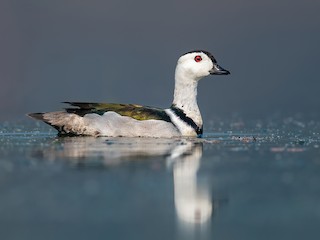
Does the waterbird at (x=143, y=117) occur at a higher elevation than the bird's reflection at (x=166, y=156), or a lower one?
higher

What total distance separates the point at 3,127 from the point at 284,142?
5.79m

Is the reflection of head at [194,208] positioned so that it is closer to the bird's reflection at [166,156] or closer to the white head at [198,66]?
the bird's reflection at [166,156]

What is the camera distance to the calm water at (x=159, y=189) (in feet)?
25.0

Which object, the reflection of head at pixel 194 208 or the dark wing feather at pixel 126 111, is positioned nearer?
the reflection of head at pixel 194 208

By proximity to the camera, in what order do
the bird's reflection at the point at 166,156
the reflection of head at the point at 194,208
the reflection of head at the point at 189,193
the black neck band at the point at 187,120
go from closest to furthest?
the reflection of head at the point at 194,208
the reflection of head at the point at 189,193
the bird's reflection at the point at 166,156
the black neck band at the point at 187,120

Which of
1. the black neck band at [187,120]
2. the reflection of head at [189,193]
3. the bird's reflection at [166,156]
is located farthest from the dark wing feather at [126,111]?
the reflection of head at [189,193]

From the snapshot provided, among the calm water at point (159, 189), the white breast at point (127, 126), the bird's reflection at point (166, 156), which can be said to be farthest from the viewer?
the white breast at point (127, 126)

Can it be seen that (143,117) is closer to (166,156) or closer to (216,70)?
(216,70)

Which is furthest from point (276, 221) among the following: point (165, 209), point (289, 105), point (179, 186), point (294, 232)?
point (289, 105)

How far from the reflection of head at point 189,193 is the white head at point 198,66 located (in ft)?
12.3

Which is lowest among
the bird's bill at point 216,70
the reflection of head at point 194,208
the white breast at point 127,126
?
the reflection of head at point 194,208

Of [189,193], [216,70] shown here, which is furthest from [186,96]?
[189,193]

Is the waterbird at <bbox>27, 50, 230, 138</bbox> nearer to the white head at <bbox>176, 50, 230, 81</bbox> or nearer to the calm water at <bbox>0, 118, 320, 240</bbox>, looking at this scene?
the white head at <bbox>176, 50, 230, 81</bbox>

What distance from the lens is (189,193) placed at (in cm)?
900
